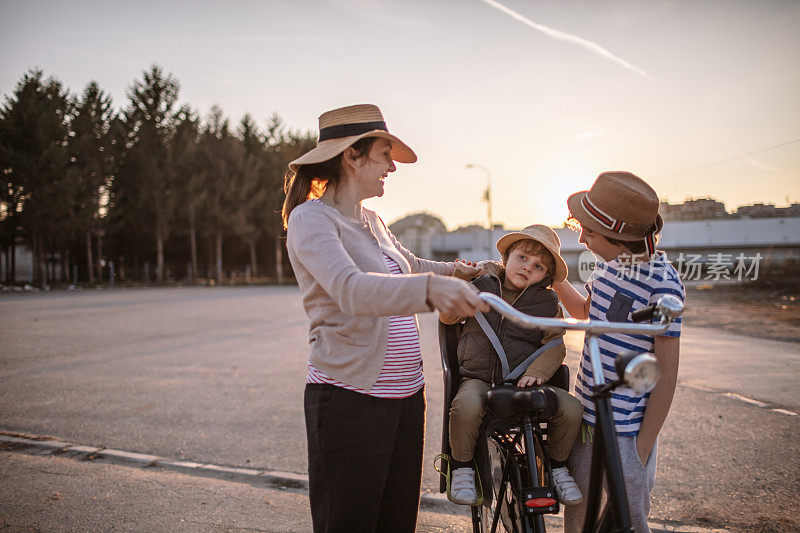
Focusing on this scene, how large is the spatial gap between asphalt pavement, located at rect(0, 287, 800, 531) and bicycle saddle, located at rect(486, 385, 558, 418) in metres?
1.74

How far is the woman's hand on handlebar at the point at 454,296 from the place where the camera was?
1.59 meters

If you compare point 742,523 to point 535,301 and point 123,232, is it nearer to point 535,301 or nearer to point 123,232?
point 535,301

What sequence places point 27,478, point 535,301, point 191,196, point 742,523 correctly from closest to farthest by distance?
point 535,301, point 742,523, point 27,478, point 191,196

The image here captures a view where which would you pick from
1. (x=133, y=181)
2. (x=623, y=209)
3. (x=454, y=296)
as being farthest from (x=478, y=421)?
(x=133, y=181)

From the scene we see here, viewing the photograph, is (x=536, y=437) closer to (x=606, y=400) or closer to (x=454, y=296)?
(x=606, y=400)

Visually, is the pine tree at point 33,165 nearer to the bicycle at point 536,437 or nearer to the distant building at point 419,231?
the distant building at point 419,231

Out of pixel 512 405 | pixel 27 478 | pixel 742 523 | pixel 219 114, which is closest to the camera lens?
pixel 512 405

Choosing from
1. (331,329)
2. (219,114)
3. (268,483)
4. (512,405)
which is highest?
(219,114)

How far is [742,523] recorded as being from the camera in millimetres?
3459

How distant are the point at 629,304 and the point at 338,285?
3.74ft

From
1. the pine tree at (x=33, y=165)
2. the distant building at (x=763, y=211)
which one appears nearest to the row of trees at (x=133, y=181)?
the pine tree at (x=33, y=165)

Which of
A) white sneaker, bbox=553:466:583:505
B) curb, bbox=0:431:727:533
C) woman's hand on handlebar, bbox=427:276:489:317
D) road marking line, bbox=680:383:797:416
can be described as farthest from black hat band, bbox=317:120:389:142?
road marking line, bbox=680:383:797:416

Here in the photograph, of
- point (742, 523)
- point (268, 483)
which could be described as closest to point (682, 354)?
point (742, 523)

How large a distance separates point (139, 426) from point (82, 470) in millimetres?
1180
